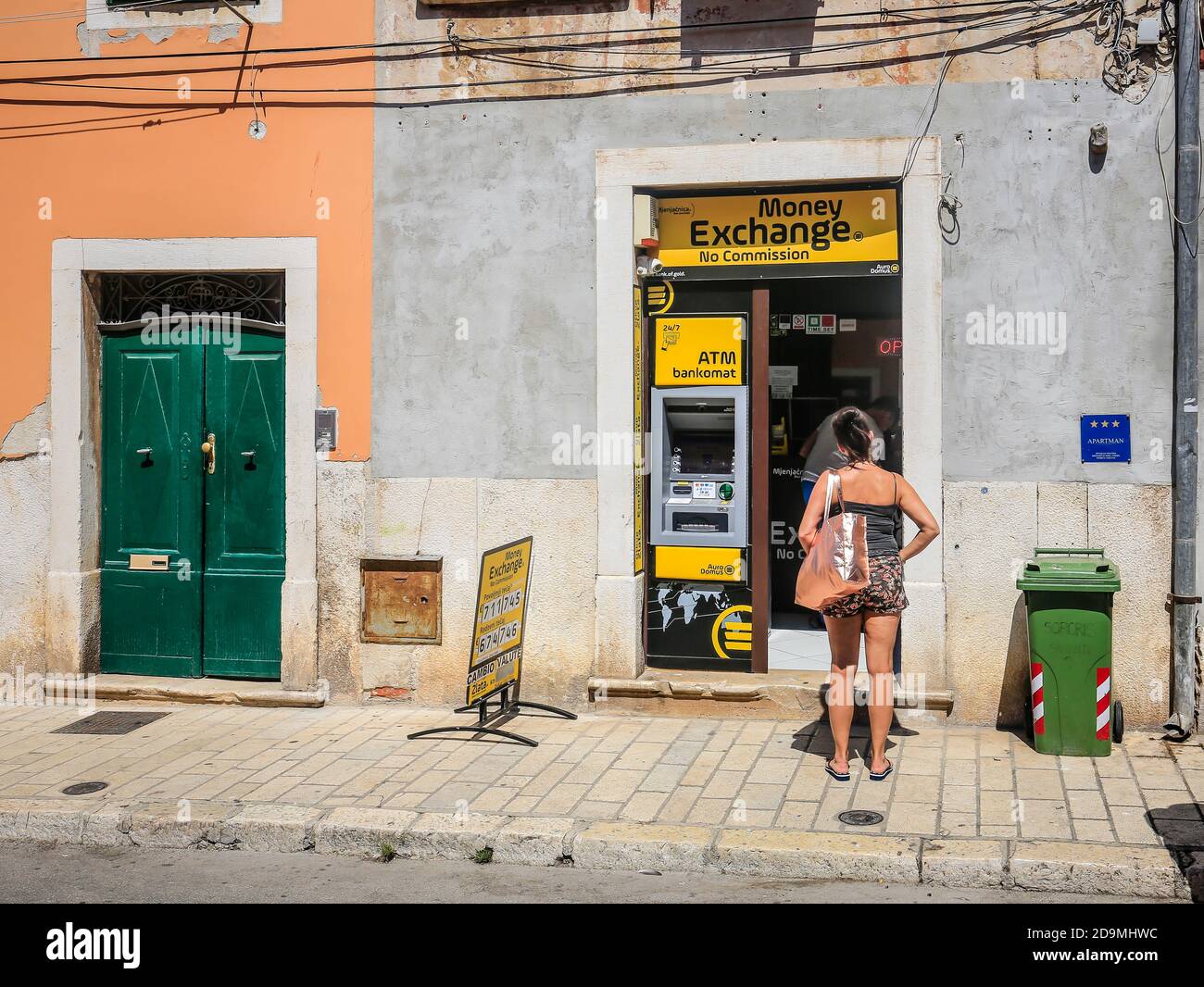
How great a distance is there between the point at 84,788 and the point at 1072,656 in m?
5.45

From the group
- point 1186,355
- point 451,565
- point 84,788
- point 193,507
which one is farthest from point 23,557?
point 1186,355

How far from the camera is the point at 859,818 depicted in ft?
20.5

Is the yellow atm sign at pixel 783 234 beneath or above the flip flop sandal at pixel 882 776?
above

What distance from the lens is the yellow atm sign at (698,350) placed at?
872 centimetres

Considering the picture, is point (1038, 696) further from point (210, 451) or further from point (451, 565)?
point (210, 451)

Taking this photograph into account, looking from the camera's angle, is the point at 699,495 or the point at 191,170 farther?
the point at 191,170

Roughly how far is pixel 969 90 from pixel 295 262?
461 cm

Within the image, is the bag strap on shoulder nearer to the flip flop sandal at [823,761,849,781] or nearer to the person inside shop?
the flip flop sandal at [823,761,849,781]

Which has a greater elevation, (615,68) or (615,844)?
(615,68)

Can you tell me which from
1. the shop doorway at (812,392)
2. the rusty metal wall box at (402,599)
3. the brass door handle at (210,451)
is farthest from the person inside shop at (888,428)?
the brass door handle at (210,451)

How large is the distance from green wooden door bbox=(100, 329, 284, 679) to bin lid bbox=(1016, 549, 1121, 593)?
510 cm

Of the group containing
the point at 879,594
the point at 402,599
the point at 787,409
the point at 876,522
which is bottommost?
the point at 402,599

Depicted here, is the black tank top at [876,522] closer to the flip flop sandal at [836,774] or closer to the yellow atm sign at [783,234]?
the flip flop sandal at [836,774]

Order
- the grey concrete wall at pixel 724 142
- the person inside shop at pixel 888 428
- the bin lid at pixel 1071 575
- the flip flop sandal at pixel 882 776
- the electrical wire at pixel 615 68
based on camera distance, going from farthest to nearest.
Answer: the person inside shop at pixel 888 428
the electrical wire at pixel 615 68
the grey concrete wall at pixel 724 142
the bin lid at pixel 1071 575
the flip flop sandal at pixel 882 776
